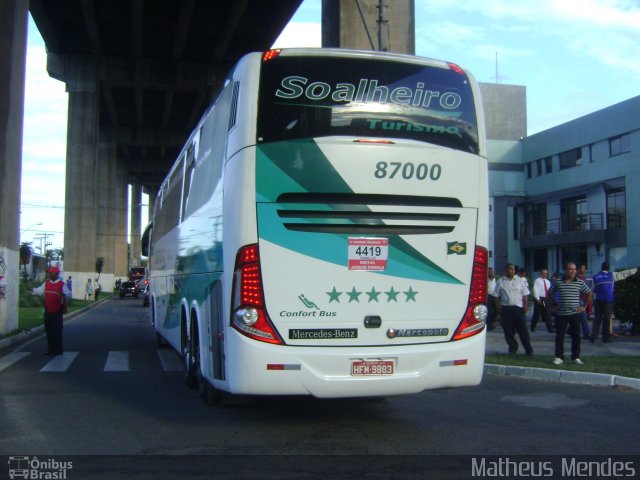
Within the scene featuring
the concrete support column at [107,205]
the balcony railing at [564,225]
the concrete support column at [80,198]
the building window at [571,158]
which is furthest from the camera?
the concrete support column at [107,205]

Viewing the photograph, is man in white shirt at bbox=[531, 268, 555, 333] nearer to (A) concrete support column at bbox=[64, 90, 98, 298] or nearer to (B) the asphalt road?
(B) the asphalt road

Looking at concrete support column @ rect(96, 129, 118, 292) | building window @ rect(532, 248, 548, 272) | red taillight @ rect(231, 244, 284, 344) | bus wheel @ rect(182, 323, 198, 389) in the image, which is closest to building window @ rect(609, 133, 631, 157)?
building window @ rect(532, 248, 548, 272)

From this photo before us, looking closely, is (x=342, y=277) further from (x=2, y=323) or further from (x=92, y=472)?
(x=2, y=323)

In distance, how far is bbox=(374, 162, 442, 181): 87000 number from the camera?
7.12 meters

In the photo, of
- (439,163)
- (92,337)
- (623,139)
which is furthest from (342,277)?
(623,139)

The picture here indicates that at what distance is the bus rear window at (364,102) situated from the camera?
23.3 ft

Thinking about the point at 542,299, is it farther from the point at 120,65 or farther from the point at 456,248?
the point at 120,65

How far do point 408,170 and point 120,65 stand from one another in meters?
43.0

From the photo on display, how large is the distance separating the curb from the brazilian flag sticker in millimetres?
4650

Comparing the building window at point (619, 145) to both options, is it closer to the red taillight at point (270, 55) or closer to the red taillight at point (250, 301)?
the red taillight at point (270, 55)

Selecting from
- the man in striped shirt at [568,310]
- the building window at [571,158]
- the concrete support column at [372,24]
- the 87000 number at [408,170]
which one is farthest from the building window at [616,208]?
the 87000 number at [408,170]

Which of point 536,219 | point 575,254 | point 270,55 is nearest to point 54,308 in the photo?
point 270,55

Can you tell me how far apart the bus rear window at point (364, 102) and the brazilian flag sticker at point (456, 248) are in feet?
3.22

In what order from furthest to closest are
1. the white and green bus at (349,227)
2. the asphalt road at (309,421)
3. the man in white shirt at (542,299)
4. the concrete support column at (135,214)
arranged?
the concrete support column at (135,214)
the man in white shirt at (542,299)
the white and green bus at (349,227)
the asphalt road at (309,421)
